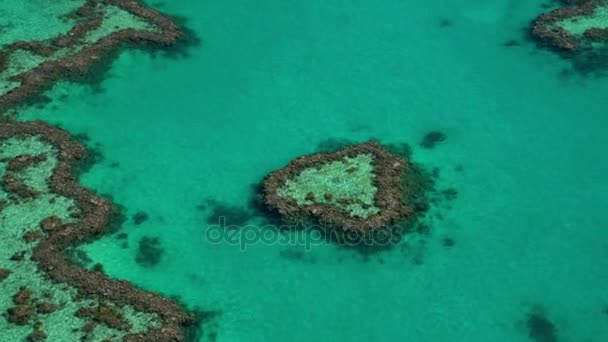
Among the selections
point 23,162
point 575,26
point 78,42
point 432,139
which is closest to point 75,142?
point 23,162

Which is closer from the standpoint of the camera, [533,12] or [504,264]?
[504,264]

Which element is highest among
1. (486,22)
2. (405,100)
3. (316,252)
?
(486,22)

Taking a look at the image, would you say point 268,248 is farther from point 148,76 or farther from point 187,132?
point 148,76

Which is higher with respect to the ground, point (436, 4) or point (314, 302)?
point (436, 4)

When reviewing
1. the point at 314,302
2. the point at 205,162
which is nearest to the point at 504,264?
the point at 314,302

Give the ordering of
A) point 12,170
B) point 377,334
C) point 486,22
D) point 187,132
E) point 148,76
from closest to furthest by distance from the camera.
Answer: point 377,334
point 12,170
point 187,132
point 148,76
point 486,22
